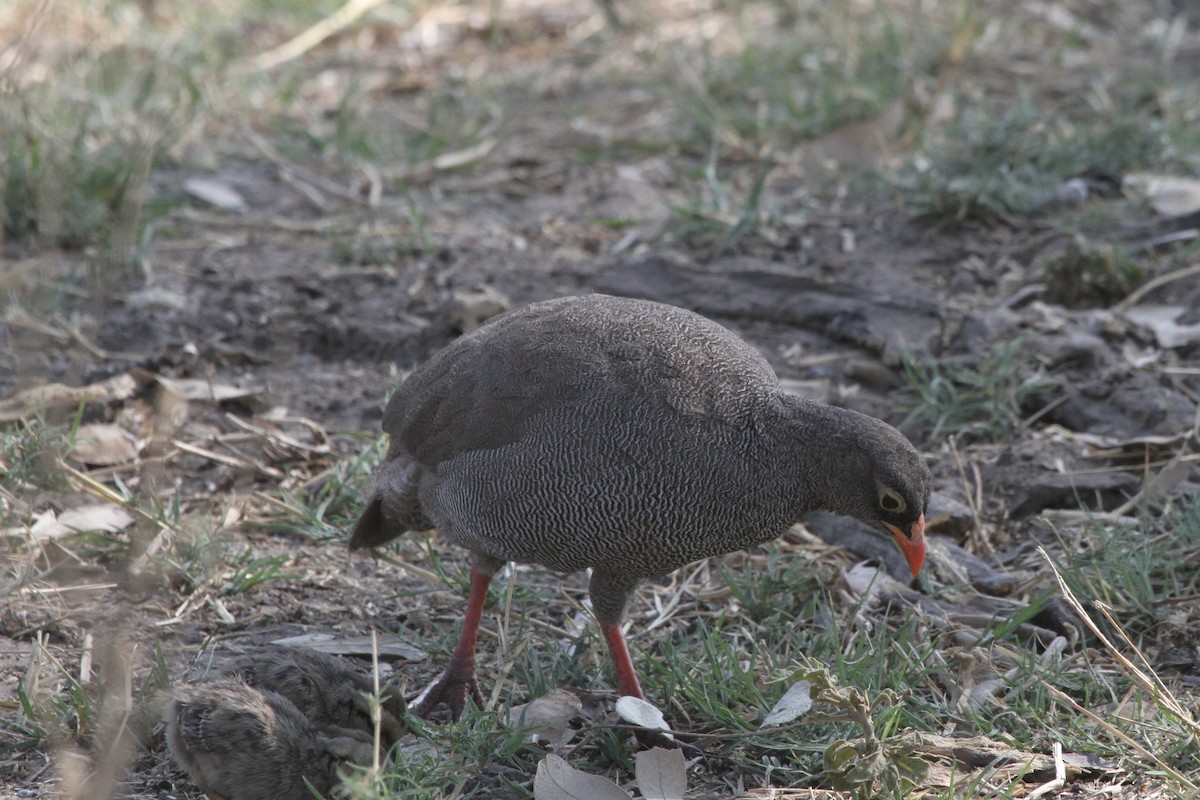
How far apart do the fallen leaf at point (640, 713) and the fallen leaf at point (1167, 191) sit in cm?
418

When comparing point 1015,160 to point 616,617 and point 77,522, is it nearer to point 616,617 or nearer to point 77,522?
point 616,617

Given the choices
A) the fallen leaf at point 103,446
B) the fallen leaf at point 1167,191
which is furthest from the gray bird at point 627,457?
the fallen leaf at point 1167,191

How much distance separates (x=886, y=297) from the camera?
6.24 metres

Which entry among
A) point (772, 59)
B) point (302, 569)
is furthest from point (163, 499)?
point (772, 59)

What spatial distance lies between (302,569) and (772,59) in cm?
510

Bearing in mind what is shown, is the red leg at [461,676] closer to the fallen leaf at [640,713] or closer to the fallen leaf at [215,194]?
the fallen leaf at [640,713]

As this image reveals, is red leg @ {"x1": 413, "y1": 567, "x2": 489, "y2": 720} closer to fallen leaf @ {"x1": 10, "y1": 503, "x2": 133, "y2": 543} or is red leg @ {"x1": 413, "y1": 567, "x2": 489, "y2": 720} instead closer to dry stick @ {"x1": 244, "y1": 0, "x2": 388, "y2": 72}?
fallen leaf @ {"x1": 10, "y1": 503, "x2": 133, "y2": 543}

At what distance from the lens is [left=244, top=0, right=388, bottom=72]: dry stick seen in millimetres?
9203

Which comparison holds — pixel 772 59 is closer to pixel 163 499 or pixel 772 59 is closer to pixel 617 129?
pixel 617 129

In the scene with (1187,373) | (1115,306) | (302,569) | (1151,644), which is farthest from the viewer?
(1115,306)

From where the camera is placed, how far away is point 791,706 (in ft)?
12.5

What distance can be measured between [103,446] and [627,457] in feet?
7.94

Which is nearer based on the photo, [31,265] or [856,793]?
[856,793]

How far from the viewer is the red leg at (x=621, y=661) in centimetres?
409
